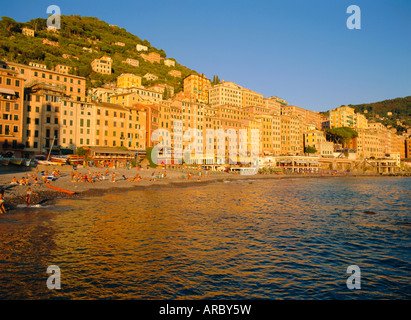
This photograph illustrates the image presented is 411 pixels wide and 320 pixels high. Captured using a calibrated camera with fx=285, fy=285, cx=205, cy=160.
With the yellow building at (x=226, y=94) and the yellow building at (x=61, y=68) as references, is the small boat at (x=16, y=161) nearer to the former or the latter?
the yellow building at (x=61, y=68)

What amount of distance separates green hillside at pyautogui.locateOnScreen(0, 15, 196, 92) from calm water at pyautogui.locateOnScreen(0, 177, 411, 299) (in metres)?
118

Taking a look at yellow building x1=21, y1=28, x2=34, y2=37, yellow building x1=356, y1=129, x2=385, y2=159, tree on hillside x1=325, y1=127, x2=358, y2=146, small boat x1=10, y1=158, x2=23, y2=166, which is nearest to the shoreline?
small boat x1=10, y1=158, x2=23, y2=166

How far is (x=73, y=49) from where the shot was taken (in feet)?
506

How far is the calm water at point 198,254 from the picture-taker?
10.7 m

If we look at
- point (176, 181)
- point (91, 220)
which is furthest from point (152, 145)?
point (91, 220)

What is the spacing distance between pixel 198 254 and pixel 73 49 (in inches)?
6665

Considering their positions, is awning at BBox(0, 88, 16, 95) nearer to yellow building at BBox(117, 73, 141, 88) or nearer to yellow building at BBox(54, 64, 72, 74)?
yellow building at BBox(54, 64, 72, 74)

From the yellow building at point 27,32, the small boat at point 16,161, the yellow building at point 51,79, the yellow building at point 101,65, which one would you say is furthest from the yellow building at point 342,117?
the yellow building at point 27,32

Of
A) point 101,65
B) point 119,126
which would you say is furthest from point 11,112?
point 101,65

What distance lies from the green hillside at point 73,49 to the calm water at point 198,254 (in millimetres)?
118291
